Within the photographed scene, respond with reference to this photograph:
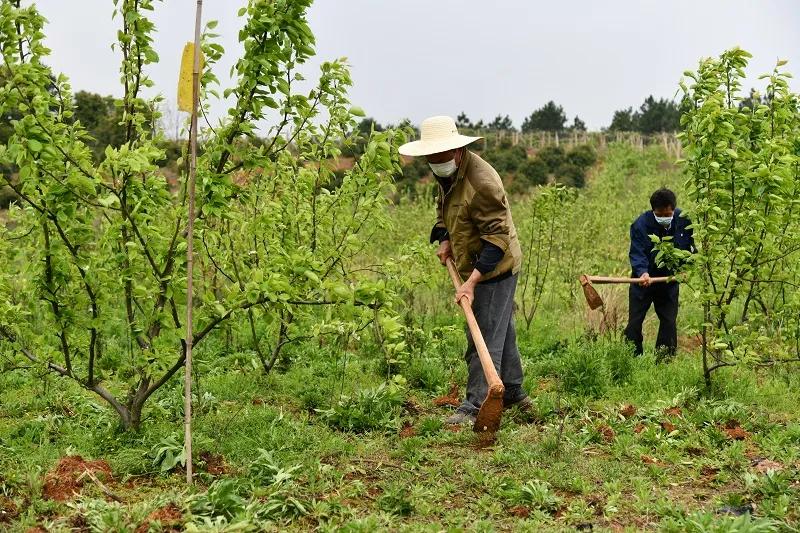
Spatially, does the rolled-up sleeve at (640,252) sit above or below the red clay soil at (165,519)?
above

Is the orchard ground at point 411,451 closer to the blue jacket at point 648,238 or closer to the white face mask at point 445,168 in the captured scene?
the blue jacket at point 648,238

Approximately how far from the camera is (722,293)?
17.2 feet

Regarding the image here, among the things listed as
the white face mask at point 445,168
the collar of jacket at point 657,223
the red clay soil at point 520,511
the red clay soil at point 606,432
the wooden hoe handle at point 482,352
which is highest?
the white face mask at point 445,168

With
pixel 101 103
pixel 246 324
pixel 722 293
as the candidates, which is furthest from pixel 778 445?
pixel 101 103

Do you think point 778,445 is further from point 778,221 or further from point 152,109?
point 152,109

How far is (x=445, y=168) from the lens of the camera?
15.8 feet

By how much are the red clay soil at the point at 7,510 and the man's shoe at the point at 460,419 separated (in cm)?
259

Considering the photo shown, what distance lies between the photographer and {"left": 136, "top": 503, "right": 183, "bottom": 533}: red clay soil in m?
3.19

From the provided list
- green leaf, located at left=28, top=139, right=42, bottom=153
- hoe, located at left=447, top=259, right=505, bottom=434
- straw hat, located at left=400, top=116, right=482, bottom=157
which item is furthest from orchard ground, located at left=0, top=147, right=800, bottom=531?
green leaf, located at left=28, top=139, right=42, bottom=153

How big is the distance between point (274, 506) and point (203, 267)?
3419 millimetres

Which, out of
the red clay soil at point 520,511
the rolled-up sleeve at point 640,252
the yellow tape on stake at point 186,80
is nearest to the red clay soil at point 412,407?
the red clay soil at point 520,511

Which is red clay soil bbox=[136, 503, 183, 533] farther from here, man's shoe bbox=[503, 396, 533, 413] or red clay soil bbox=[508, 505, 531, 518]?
man's shoe bbox=[503, 396, 533, 413]

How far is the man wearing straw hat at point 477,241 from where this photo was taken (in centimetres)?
473

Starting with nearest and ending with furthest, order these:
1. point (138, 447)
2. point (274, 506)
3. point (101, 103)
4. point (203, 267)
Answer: point (274, 506) < point (138, 447) < point (203, 267) < point (101, 103)
